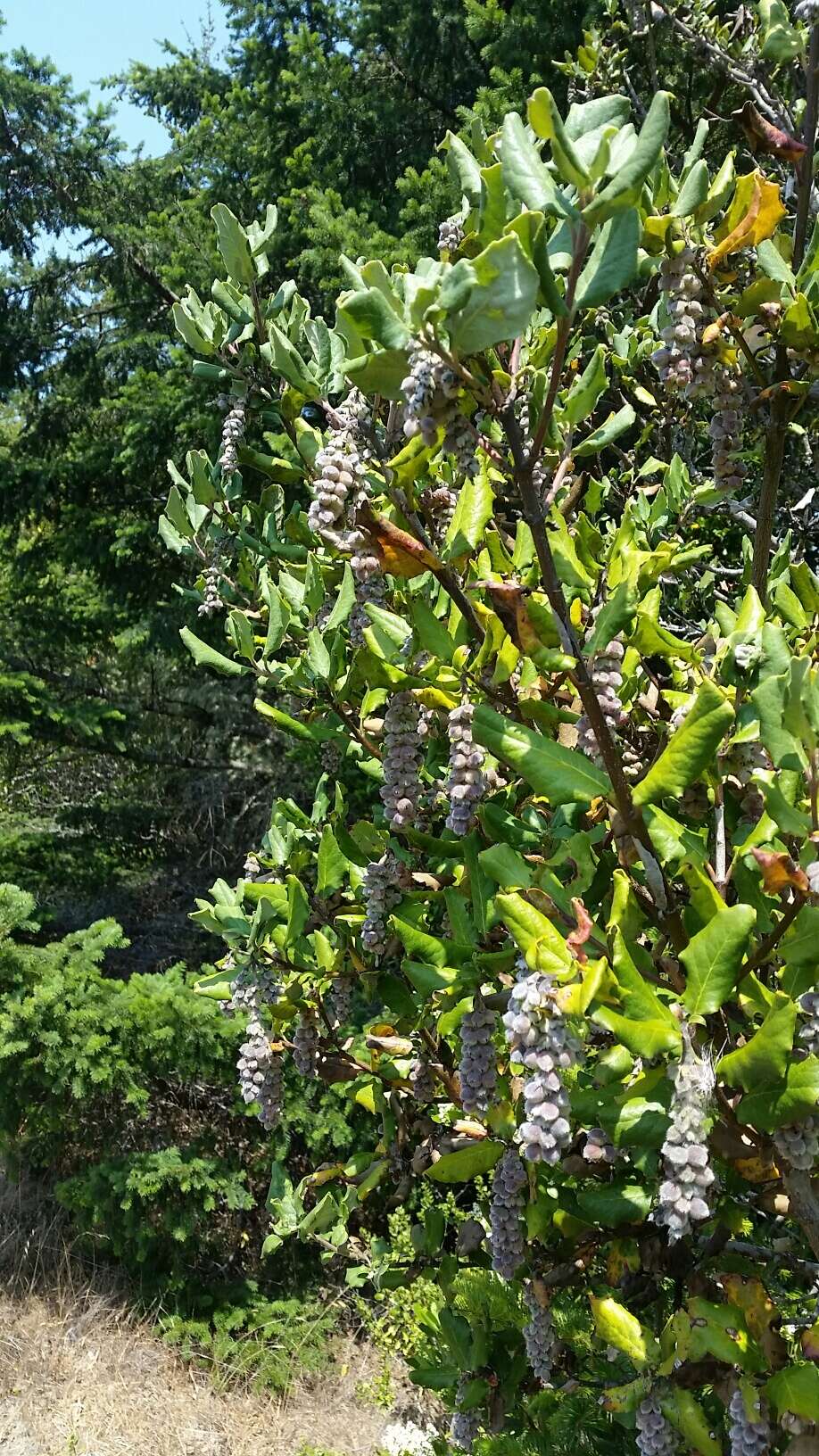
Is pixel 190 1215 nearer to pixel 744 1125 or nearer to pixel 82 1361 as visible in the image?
pixel 82 1361

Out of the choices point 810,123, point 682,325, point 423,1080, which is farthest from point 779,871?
point 810,123

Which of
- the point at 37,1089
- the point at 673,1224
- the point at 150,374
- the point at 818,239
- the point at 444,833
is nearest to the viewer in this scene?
the point at 673,1224

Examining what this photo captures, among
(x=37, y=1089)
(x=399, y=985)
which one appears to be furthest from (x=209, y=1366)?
(x=399, y=985)

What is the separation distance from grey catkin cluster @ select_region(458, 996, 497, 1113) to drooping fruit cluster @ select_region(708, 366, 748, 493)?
84 centimetres

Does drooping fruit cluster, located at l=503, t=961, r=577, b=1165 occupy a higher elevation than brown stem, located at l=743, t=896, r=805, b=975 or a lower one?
lower

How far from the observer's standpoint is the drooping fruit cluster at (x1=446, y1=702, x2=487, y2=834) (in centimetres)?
124

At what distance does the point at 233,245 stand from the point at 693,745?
1.24 m

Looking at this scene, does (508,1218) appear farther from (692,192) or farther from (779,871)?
(692,192)

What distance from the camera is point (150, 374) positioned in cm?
632

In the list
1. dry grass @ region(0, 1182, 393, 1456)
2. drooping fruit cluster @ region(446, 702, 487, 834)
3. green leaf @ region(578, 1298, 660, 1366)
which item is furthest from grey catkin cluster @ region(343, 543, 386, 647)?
dry grass @ region(0, 1182, 393, 1456)

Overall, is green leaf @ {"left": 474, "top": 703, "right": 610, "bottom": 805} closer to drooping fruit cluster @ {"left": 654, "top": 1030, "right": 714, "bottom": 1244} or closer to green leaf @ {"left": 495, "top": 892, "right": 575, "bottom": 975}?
green leaf @ {"left": 495, "top": 892, "right": 575, "bottom": 975}

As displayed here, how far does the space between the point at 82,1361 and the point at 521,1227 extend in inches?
163

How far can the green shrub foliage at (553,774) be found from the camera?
92cm

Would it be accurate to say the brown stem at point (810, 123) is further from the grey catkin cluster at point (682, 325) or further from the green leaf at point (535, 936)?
the green leaf at point (535, 936)
